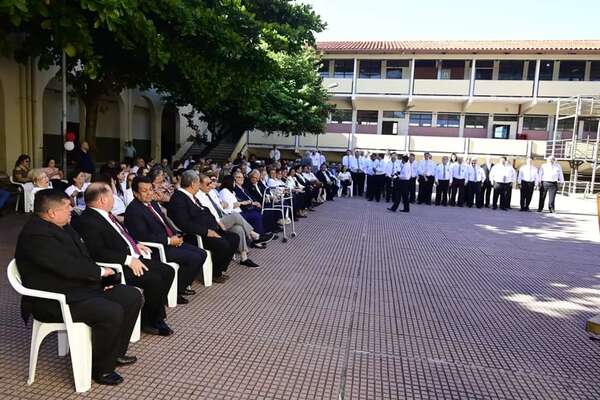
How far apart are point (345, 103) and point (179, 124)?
417 inches

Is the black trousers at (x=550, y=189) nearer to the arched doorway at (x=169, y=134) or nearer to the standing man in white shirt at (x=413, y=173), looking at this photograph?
the standing man in white shirt at (x=413, y=173)

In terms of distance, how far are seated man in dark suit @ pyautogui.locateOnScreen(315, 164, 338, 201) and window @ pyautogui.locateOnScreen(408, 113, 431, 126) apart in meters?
13.6

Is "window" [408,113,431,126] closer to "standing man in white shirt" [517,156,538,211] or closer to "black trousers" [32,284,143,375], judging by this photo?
"standing man in white shirt" [517,156,538,211]

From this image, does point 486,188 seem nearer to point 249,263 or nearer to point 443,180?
point 443,180

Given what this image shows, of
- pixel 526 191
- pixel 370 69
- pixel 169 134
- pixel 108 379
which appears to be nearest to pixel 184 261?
pixel 108 379

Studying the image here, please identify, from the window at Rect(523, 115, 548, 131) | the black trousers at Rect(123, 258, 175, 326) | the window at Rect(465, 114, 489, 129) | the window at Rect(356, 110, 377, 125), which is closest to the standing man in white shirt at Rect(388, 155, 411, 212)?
the black trousers at Rect(123, 258, 175, 326)

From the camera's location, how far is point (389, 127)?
92.7 ft

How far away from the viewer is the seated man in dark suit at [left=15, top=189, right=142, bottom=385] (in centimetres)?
294

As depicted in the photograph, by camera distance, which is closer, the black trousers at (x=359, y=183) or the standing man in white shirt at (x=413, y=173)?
the standing man in white shirt at (x=413, y=173)

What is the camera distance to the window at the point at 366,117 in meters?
28.5

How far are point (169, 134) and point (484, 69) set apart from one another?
61.0 feet

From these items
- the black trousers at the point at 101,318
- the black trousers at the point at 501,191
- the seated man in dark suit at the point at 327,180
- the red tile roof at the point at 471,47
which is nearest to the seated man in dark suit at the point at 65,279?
the black trousers at the point at 101,318

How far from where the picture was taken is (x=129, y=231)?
4.50 meters

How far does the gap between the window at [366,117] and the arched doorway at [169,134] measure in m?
11.5
